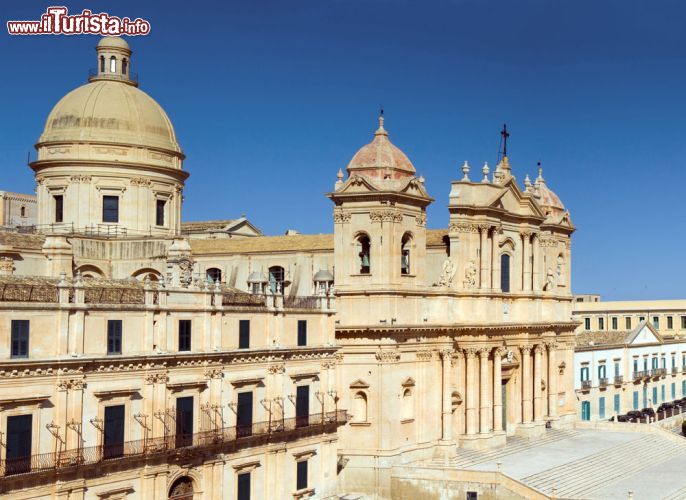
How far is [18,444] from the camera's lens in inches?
1314

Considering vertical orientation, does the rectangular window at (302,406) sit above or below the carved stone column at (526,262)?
below

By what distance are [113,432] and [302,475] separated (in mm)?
11530

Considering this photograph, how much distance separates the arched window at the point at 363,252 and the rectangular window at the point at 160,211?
13.5 meters

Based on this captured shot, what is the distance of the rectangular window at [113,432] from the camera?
3619cm

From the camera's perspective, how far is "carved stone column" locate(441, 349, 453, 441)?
54.4 m

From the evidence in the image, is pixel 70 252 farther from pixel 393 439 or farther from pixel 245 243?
pixel 393 439

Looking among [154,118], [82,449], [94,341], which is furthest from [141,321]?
[154,118]

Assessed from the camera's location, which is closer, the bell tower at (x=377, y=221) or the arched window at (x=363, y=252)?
the bell tower at (x=377, y=221)

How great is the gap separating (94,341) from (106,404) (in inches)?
86.2

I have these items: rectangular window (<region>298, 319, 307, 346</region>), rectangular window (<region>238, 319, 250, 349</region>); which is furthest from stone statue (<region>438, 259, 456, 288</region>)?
rectangular window (<region>238, 319, 250, 349</region>)

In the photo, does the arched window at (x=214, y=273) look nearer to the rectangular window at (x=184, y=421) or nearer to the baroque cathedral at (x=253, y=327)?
the baroque cathedral at (x=253, y=327)

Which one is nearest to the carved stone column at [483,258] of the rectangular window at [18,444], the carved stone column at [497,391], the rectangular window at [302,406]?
the carved stone column at [497,391]

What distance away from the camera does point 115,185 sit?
2317 inches

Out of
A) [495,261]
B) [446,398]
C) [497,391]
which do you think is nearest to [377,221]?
[446,398]
